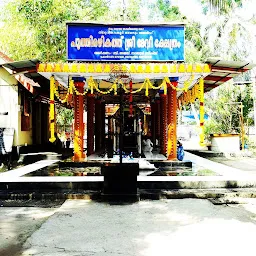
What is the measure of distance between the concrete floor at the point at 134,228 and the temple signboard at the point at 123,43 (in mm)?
4648

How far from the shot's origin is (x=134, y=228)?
17.5 ft

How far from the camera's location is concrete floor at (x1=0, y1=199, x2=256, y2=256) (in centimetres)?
439

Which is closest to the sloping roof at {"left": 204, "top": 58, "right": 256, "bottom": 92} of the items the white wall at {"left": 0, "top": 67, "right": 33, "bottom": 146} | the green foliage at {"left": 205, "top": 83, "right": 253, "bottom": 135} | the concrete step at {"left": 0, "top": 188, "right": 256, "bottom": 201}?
the concrete step at {"left": 0, "top": 188, "right": 256, "bottom": 201}

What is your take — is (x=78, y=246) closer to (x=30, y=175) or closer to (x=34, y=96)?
(x=30, y=175)

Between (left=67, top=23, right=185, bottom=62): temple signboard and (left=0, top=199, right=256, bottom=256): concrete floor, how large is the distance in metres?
4.65

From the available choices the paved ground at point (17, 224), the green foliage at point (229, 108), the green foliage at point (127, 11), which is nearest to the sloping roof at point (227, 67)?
the paved ground at point (17, 224)

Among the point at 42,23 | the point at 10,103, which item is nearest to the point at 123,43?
the point at 10,103

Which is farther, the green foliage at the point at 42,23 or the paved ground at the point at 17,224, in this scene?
the green foliage at the point at 42,23

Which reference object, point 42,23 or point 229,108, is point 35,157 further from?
point 229,108

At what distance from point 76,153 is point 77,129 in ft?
2.54

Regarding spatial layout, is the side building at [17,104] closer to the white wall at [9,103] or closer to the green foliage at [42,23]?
the white wall at [9,103]

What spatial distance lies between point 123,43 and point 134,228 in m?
6.25

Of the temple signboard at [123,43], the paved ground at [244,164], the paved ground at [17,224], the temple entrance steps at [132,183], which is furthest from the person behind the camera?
the paved ground at [244,164]

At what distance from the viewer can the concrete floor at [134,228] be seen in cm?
439
